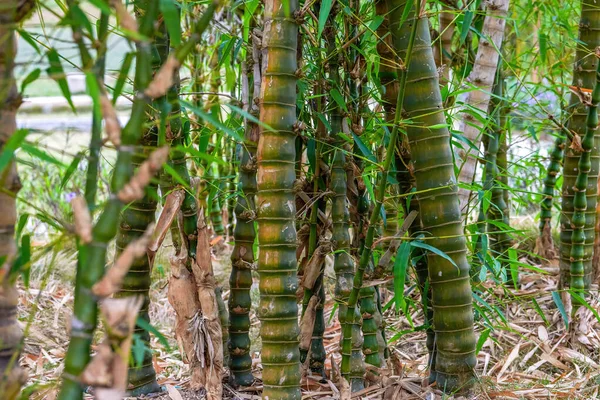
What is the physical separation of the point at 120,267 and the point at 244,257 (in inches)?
33.8

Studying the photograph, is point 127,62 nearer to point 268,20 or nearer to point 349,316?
point 268,20

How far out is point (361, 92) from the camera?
165 cm

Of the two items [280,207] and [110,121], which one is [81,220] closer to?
[110,121]

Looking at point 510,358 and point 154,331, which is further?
point 510,358

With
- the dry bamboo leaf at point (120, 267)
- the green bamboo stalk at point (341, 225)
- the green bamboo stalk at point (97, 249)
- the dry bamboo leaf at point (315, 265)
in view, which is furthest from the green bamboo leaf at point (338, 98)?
the dry bamboo leaf at point (120, 267)

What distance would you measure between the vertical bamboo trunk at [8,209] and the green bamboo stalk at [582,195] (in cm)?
179

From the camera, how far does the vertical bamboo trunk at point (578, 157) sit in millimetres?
2373

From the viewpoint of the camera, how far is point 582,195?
2354 millimetres

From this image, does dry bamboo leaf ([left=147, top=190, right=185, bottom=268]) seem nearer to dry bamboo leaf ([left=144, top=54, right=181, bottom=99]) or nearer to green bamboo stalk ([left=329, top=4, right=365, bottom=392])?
green bamboo stalk ([left=329, top=4, right=365, bottom=392])

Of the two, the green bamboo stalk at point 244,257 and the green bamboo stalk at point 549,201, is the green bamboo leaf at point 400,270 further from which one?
the green bamboo stalk at point 549,201

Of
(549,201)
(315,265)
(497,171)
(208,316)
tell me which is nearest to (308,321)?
(315,265)

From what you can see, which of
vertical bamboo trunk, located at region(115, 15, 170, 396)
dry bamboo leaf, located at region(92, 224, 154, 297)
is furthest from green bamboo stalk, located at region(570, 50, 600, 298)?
dry bamboo leaf, located at region(92, 224, 154, 297)

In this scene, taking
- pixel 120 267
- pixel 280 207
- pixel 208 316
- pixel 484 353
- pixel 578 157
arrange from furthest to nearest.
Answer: pixel 578 157
pixel 484 353
pixel 208 316
pixel 280 207
pixel 120 267

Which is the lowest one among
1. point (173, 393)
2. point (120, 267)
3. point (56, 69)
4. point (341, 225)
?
point (173, 393)
